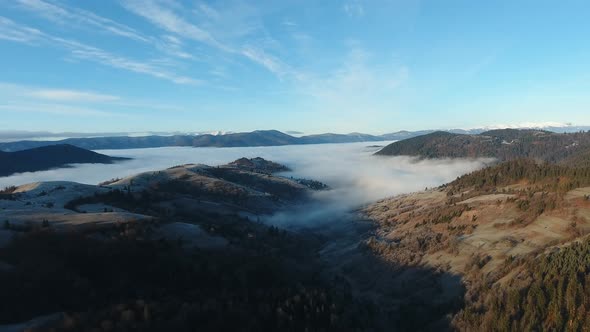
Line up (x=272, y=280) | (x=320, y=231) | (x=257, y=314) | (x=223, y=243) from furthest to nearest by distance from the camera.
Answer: (x=320, y=231) < (x=223, y=243) < (x=272, y=280) < (x=257, y=314)

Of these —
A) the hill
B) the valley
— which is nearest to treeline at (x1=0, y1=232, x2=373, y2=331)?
the valley

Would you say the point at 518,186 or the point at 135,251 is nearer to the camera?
the point at 135,251

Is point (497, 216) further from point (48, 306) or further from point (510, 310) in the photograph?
point (48, 306)

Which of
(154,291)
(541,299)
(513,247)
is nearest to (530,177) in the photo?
(513,247)

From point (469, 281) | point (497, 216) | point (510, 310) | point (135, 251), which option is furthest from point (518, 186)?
point (135, 251)

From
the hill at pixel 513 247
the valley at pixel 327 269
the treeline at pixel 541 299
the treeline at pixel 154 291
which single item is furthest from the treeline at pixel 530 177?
the treeline at pixel 154 291

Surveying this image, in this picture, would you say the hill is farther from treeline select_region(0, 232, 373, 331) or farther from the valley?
treeline select_region(0, 232, 373, 331)

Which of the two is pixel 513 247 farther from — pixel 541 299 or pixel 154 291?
pixel 154 291

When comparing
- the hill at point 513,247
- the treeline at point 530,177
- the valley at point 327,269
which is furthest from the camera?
the treeline at point 530,177

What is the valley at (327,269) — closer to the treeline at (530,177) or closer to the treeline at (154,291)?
the treeline at (154,291)
